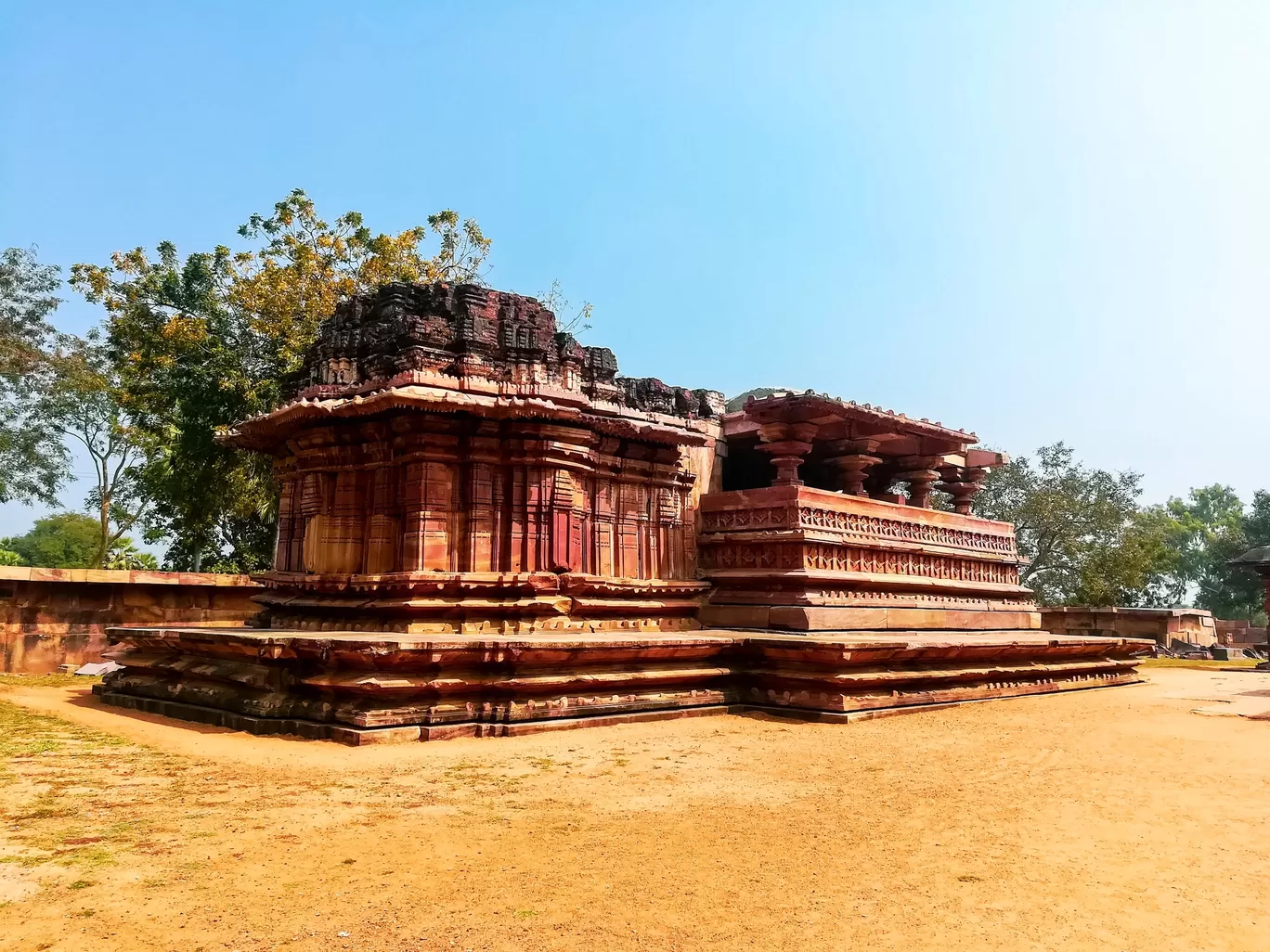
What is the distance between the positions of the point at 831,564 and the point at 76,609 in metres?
10.9

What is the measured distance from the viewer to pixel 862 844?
169 inches

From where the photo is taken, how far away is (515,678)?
25.3 ft

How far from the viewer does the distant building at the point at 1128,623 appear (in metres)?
23.4

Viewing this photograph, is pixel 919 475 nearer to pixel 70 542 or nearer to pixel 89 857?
pixel 89 857

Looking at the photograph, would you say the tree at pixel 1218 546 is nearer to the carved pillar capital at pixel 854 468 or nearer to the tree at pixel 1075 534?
the tree at pixel 1075 534

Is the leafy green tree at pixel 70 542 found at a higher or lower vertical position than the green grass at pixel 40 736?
higher

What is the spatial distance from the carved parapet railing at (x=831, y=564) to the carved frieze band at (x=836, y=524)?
1cm

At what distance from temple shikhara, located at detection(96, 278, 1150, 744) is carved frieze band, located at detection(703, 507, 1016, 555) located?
0.13ft

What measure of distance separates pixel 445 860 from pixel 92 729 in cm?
508

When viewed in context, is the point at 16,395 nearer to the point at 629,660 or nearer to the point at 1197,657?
the point at 629,660

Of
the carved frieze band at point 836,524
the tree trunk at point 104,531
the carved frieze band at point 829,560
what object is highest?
the tree trunk at point 104,531

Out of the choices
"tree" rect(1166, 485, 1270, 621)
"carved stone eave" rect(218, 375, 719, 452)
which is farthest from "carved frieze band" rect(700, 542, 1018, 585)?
"tree" rect(1166, 485, 1270, 621)

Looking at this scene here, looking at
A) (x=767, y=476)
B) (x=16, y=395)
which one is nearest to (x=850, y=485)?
(x=767, y=476)

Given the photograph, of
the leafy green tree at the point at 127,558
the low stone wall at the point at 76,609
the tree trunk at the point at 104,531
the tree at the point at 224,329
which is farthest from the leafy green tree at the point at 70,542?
the low stone wall at the point at 76,609
